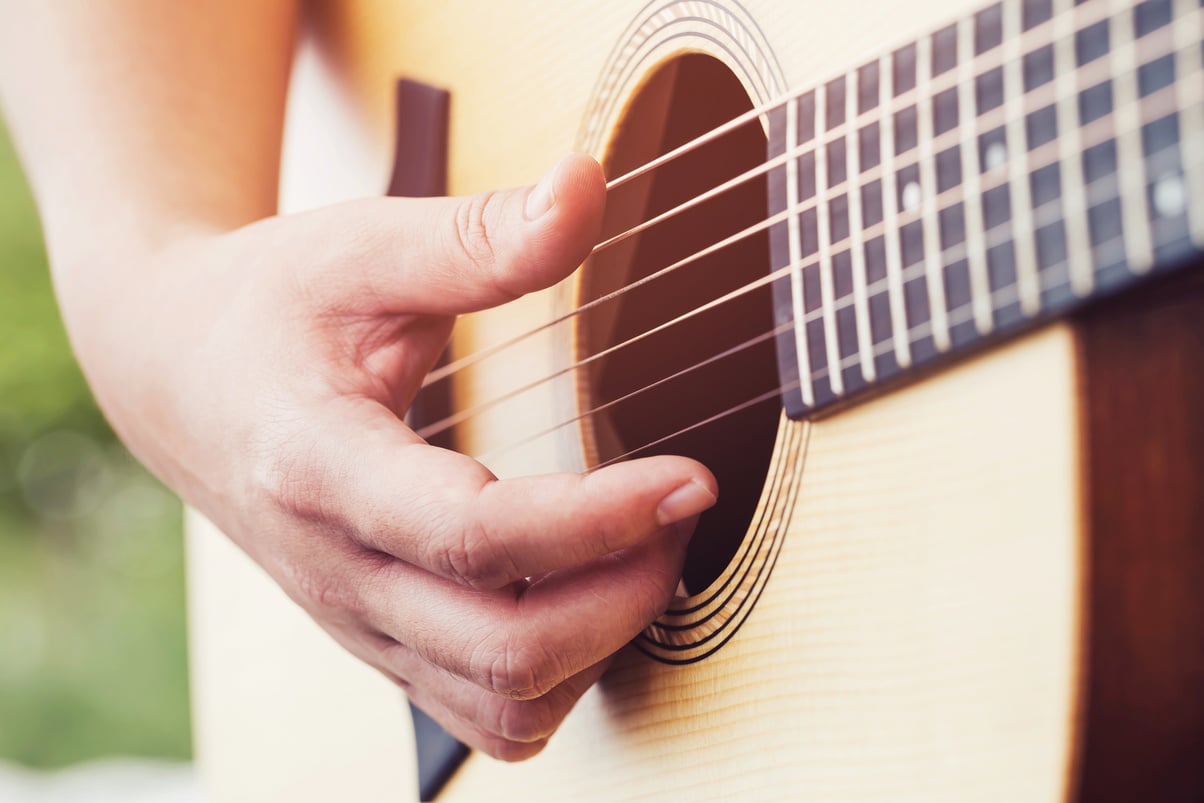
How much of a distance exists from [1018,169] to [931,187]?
4 cm

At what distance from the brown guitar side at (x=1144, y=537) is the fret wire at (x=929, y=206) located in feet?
0.18

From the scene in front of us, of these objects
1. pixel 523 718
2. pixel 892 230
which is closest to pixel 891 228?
pixel 892 230

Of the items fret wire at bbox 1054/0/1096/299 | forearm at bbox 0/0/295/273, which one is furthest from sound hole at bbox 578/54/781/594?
forearm at bbox 0/0/295/273

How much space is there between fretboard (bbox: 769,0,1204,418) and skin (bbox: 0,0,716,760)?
9cm

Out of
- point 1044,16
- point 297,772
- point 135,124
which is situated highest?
point 135,124

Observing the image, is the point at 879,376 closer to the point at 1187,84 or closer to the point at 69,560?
the point at 1187,84

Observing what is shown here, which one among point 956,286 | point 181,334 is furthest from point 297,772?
point 956,286

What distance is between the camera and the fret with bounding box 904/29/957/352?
405 millimetres

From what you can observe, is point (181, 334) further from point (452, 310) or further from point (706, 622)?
point (706, 622)

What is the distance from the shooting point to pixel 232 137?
887mm

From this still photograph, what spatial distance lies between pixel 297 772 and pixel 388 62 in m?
0.62

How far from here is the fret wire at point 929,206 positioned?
41 centimetres

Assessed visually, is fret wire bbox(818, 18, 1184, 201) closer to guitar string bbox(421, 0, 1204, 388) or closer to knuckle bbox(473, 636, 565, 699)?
guitar string bbox(421, 0, 1204, 388)

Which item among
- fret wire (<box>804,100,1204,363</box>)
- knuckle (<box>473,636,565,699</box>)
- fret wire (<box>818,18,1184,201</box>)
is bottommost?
knuckle (<box>473,636,565,699</box>)
